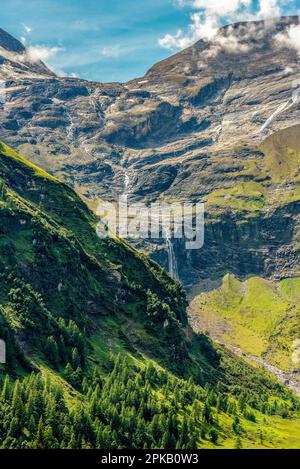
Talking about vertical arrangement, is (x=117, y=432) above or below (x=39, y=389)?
below

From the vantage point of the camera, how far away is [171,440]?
193125mm

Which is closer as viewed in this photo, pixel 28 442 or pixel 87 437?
pixel 28 442

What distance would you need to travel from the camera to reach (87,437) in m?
Result: 173
